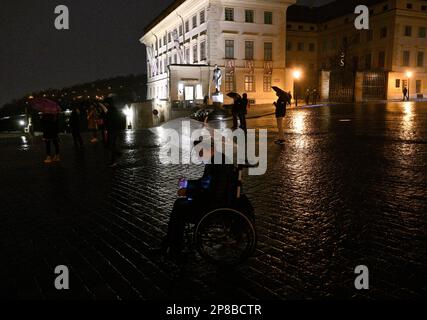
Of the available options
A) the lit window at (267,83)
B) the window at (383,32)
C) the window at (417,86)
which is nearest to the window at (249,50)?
the lit window at (267,83)

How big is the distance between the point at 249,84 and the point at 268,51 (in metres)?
5.05

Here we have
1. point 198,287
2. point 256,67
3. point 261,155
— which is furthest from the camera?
point 256,67

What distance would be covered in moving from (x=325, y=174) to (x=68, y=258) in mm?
6142

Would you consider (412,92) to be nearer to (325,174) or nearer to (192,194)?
(325,174)

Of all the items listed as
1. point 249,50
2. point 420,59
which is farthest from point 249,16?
point 420,59

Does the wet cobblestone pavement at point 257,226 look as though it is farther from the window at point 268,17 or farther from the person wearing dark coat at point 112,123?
the window at point 268,17

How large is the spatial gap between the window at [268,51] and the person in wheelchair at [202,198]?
4562 centimetres

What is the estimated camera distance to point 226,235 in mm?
4477

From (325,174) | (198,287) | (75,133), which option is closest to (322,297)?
(198,287)

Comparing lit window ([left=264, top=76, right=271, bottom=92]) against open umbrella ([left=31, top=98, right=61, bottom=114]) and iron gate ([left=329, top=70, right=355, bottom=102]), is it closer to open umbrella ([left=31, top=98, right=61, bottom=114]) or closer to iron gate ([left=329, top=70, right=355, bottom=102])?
iron gate ([left=329, top=70, right=355, bottom=102])

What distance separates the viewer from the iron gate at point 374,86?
43.4m

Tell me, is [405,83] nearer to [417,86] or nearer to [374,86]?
[417,86]

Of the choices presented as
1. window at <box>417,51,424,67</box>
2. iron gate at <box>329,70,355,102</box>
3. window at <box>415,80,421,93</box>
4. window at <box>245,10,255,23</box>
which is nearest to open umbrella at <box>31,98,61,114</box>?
iron gate at <box>329,70,355,102</box>
